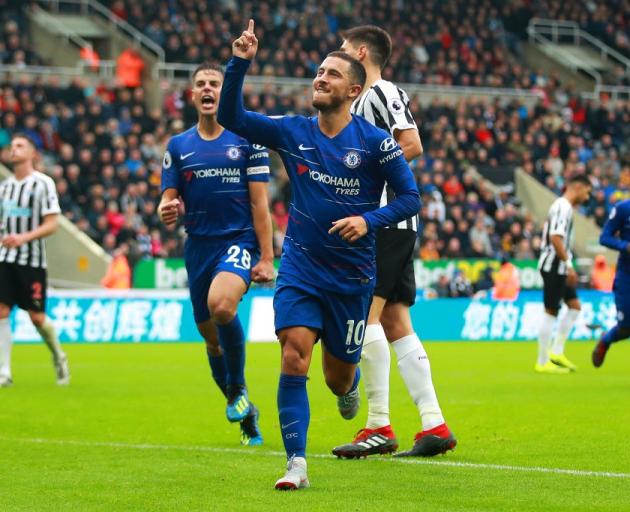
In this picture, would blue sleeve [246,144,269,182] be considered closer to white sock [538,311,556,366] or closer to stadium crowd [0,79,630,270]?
white sock [538,311,556,366]

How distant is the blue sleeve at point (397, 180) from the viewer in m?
7.06

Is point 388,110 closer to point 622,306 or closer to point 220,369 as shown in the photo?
point 220,369

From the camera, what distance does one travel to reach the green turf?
A: 21.6ft

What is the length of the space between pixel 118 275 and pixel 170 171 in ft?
52.4

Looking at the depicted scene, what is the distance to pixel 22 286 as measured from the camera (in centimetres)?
1370

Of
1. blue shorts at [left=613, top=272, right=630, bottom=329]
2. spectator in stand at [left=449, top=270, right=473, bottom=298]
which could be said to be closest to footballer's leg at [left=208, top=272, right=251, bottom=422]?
blue shorts at [left=613, top=272, right=630, bottom=329]

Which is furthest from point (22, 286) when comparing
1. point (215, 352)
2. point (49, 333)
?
point (215, 352)

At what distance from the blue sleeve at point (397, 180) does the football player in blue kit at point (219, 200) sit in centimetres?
227

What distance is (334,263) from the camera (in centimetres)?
723

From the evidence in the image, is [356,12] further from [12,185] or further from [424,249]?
[12,185]

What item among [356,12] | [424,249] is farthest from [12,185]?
[356,12]

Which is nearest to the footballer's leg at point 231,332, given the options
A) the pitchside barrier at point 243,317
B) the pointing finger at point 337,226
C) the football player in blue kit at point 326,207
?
the football player in blue kit at point 326,207

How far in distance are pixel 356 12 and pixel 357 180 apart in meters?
33.9

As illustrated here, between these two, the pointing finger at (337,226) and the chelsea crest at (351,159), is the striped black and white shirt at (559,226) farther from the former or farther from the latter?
the pointing finger at (337,226)
